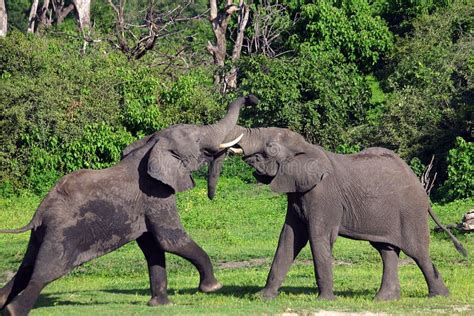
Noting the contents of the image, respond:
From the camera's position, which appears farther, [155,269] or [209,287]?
[209,287]

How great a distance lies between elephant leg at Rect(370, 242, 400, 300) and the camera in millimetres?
13391

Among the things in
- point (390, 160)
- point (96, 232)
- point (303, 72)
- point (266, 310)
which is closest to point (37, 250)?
point (96, 232)

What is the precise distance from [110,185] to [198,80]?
15247 mm

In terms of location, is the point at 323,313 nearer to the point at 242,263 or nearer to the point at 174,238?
the point at 174,238

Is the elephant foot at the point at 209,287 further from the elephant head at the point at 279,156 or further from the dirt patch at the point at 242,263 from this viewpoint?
the dirt patch at the point at 242,263

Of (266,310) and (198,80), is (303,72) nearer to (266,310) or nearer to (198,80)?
(198,80)

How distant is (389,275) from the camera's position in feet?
44.2

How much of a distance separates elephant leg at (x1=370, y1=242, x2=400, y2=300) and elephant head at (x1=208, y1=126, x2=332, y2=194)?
3.70 ft

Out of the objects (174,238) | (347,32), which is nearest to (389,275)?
(174,238)

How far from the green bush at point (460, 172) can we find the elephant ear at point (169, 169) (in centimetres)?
964

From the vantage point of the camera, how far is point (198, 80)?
27828mm

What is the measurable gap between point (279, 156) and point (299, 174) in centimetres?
35

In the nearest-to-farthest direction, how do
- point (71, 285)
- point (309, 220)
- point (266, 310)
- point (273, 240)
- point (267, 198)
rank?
point (266, 310) < point (309, 220) < point (71, 285) < point (273, 240) < point (267, 198)

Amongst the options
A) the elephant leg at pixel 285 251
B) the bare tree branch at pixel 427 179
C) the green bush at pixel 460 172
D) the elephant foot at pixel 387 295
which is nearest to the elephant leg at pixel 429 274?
the elephant foot at pixel 387 295
